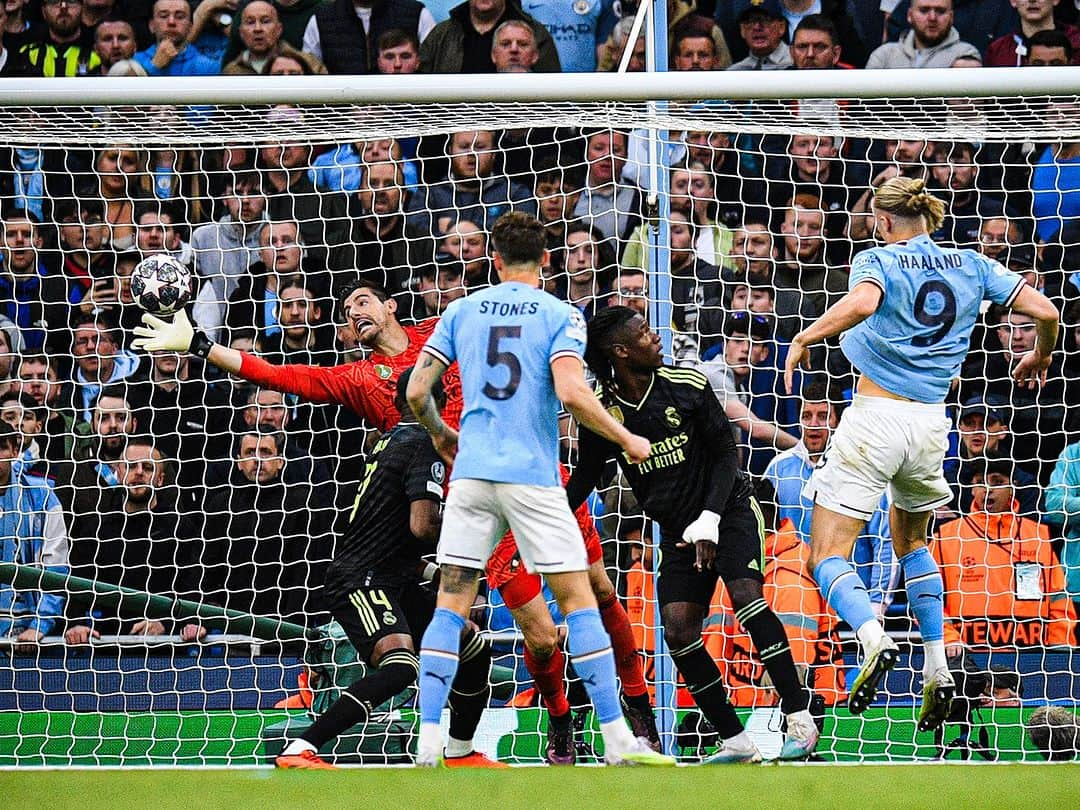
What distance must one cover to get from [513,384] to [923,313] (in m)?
1.83

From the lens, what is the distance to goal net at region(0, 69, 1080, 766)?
689cm

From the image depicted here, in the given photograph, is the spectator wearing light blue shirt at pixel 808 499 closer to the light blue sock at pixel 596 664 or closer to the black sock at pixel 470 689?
the black sock at pixel 470 689

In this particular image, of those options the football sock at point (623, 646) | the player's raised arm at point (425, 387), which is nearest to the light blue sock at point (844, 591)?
the football sock at point (623, 646)

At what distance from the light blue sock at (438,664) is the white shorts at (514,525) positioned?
0.23 metres

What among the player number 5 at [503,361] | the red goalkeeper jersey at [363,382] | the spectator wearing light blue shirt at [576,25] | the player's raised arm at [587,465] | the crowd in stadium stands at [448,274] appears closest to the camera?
the player number 5 at [503,361]

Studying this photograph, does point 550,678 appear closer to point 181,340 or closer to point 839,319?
point 839,319

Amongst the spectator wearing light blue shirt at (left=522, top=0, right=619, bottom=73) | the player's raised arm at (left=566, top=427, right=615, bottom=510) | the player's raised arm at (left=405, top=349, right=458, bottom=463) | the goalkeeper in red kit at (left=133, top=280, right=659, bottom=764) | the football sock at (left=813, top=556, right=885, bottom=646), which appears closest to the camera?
the player's raised arm at (left=405, top=349, right=458, bottom=463)

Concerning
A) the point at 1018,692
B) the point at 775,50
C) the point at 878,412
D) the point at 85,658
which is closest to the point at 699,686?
the point at 878,412

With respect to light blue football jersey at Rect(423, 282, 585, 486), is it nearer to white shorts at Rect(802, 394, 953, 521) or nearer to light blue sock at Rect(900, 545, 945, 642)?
white shorts at Rect(802, 394, 953, 521)

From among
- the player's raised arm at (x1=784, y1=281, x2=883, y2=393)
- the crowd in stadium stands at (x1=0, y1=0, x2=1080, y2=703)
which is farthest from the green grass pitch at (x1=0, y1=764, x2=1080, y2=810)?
the crowd in stadium stands at (x1=0, y1=0, x2=1080, y2=703)

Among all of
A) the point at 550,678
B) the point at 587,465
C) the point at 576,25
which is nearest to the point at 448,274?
the point at 576,25

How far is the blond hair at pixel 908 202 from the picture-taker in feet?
19.0

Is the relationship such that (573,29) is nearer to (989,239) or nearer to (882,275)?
(989,239)

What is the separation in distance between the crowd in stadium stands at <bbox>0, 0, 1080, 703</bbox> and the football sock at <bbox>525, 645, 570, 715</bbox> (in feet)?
3.99
